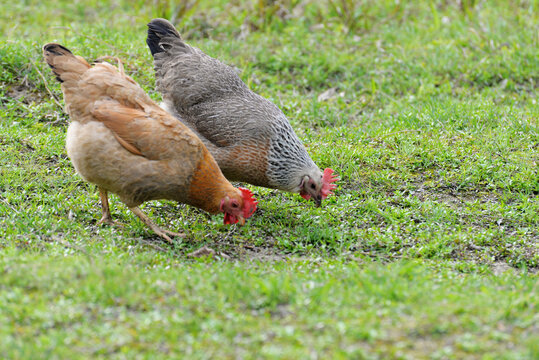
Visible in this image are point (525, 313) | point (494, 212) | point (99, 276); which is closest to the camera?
point (525, 313)

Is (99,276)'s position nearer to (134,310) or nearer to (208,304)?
(134,310)

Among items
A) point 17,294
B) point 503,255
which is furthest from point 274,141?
point 17,294

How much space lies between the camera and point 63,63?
215 inches

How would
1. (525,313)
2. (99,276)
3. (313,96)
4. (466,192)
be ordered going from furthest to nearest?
(313,96), (466,192), (99,276), (525,313)

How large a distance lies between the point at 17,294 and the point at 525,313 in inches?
126

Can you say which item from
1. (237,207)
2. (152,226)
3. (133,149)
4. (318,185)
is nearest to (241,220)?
(237,207)

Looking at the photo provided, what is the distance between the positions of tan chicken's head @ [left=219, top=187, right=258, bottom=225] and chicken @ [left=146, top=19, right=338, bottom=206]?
0.50m

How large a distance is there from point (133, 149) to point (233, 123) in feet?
4.14

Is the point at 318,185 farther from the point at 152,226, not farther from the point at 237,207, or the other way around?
the point at 152,226

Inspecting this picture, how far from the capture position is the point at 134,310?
3.66 m

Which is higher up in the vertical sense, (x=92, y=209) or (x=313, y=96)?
(x=313, y=96)

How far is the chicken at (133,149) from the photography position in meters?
5.09

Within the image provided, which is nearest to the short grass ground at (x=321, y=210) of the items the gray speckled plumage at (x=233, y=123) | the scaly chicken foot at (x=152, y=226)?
the scaly chicken foot at (x=152, y=226)

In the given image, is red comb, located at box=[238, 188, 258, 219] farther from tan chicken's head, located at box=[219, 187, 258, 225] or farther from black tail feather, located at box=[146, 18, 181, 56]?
black tail feather, located at box=[146, 18, 181, 56]
